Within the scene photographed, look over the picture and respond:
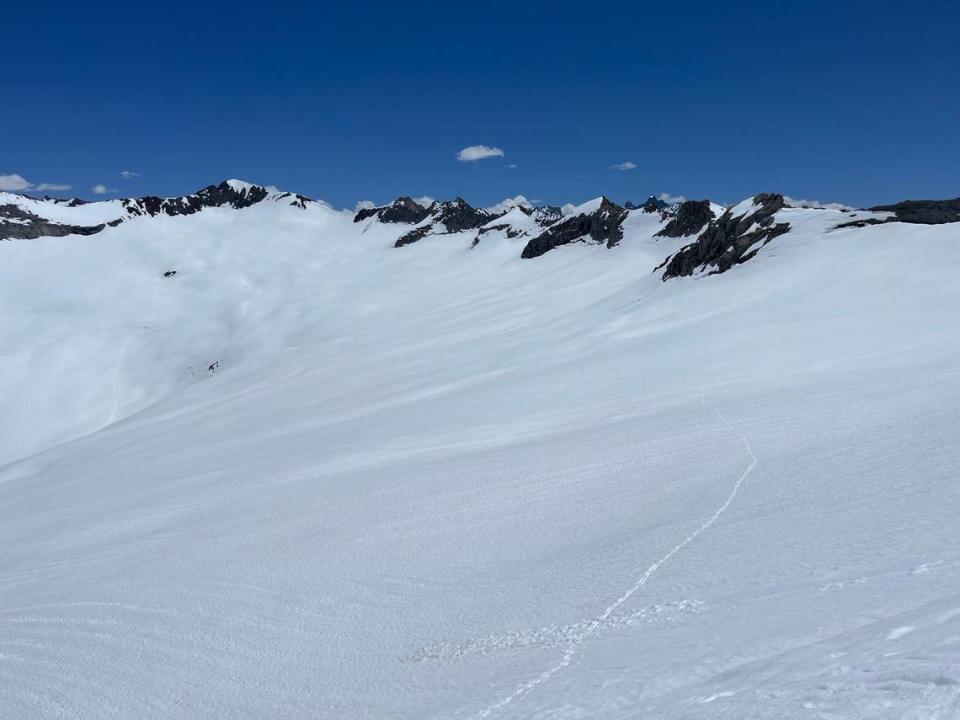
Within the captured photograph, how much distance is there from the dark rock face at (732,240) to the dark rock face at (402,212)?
95103 mm

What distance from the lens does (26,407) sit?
71062 mm

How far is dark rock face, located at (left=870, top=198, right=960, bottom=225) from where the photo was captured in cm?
3092

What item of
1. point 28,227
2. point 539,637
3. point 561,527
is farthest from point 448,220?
point 539,637

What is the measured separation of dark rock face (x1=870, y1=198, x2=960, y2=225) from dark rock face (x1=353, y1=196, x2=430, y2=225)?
4126 inches

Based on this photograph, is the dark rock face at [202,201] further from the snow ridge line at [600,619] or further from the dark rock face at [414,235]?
the snow ridge line at [600,619]

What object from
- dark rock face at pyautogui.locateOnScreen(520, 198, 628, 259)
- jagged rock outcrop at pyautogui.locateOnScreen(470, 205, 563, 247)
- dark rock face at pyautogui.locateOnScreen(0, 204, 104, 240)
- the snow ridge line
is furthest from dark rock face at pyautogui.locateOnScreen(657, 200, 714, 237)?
dark rock face at pyautogui.locateOnScreen(0, 204, 104, 240)

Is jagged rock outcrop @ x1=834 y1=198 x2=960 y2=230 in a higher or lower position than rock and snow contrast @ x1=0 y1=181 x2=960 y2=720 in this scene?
higher

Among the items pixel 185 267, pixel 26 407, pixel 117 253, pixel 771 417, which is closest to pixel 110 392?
pixel 26 407

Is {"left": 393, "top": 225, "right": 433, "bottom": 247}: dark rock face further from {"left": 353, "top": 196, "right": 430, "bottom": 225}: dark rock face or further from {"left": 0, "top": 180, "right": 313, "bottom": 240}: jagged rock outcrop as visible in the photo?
{"left": 0, "top": 180, "right": 313, "bottom": 240}: jagged rock outcrop

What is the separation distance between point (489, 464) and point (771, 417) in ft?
17.3

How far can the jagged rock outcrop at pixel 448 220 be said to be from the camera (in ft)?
397

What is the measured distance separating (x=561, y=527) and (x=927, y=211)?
31875mm

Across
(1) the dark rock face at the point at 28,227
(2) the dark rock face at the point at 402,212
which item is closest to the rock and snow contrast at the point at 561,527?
(2) the dark rock face at the point at 402,212

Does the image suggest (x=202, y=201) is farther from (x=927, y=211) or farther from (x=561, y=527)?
(x=561, y=527)
